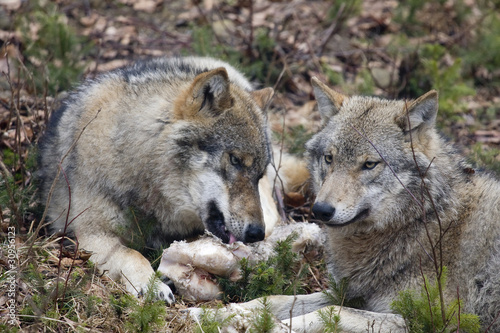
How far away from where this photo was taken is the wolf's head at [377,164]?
418 cm

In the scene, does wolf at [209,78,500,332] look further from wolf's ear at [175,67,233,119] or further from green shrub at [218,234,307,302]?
wolf's ear at [175,67,233,119]

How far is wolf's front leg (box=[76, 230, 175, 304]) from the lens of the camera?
14.4 ft

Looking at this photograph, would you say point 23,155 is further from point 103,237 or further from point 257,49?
point 257,49

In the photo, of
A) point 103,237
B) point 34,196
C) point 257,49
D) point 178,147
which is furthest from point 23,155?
point 257,49

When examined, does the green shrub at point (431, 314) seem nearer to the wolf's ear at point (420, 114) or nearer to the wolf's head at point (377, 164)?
the wolf's head at point (377, 164)

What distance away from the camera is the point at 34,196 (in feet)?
18.1

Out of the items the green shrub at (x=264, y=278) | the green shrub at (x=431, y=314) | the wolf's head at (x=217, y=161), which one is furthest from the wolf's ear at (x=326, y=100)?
the green shrub at (x=431, y=314)

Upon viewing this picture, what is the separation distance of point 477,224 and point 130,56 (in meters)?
6.55

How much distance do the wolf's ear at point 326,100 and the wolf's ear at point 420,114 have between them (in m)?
0.66

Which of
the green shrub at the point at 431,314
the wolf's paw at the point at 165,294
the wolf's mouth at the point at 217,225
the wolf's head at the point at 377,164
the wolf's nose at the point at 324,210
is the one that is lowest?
the wolf's paw at the point at 165,294

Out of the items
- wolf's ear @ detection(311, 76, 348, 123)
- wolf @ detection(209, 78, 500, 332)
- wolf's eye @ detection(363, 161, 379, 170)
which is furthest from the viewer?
wolf's ear @ detection(311, 76, 348, 123)

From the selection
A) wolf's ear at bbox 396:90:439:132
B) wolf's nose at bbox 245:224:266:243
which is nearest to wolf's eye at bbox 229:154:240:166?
wolf's nose at bbox 245:224:266:243

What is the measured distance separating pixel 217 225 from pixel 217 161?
599mm

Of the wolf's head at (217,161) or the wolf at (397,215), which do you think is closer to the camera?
the wolf at (397,215)
